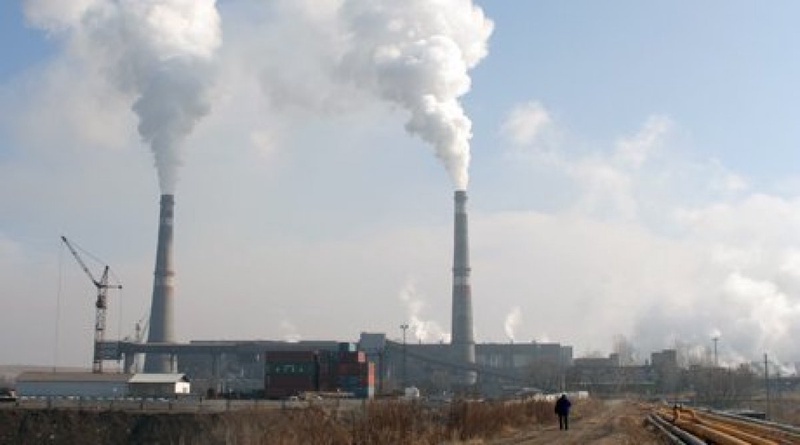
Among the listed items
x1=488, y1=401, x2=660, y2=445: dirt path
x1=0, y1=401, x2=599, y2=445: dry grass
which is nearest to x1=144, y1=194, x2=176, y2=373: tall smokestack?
x1=0, y1=401, x2=599, y2=445: dry grass

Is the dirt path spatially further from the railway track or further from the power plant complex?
the power plant complex

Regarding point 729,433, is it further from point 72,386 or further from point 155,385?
point 72,386

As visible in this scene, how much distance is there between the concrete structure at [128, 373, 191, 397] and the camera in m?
97.2

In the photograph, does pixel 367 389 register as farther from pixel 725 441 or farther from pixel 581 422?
pixel 725 441

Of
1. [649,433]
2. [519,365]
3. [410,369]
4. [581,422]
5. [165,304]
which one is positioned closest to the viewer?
[649,433]

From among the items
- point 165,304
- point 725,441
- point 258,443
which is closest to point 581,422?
point 725,441

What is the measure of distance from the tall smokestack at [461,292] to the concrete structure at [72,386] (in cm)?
3772

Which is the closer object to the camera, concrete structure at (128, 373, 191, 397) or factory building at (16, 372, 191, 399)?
factory building at (16, 372, 191, 399)

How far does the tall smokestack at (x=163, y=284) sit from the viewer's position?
107706mm

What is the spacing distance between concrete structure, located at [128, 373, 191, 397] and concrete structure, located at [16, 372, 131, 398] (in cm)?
90

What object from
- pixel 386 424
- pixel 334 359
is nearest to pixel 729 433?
pixel 386 424

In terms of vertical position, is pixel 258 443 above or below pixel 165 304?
below

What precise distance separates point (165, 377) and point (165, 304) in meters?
15.2

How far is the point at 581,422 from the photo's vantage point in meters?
41.0
